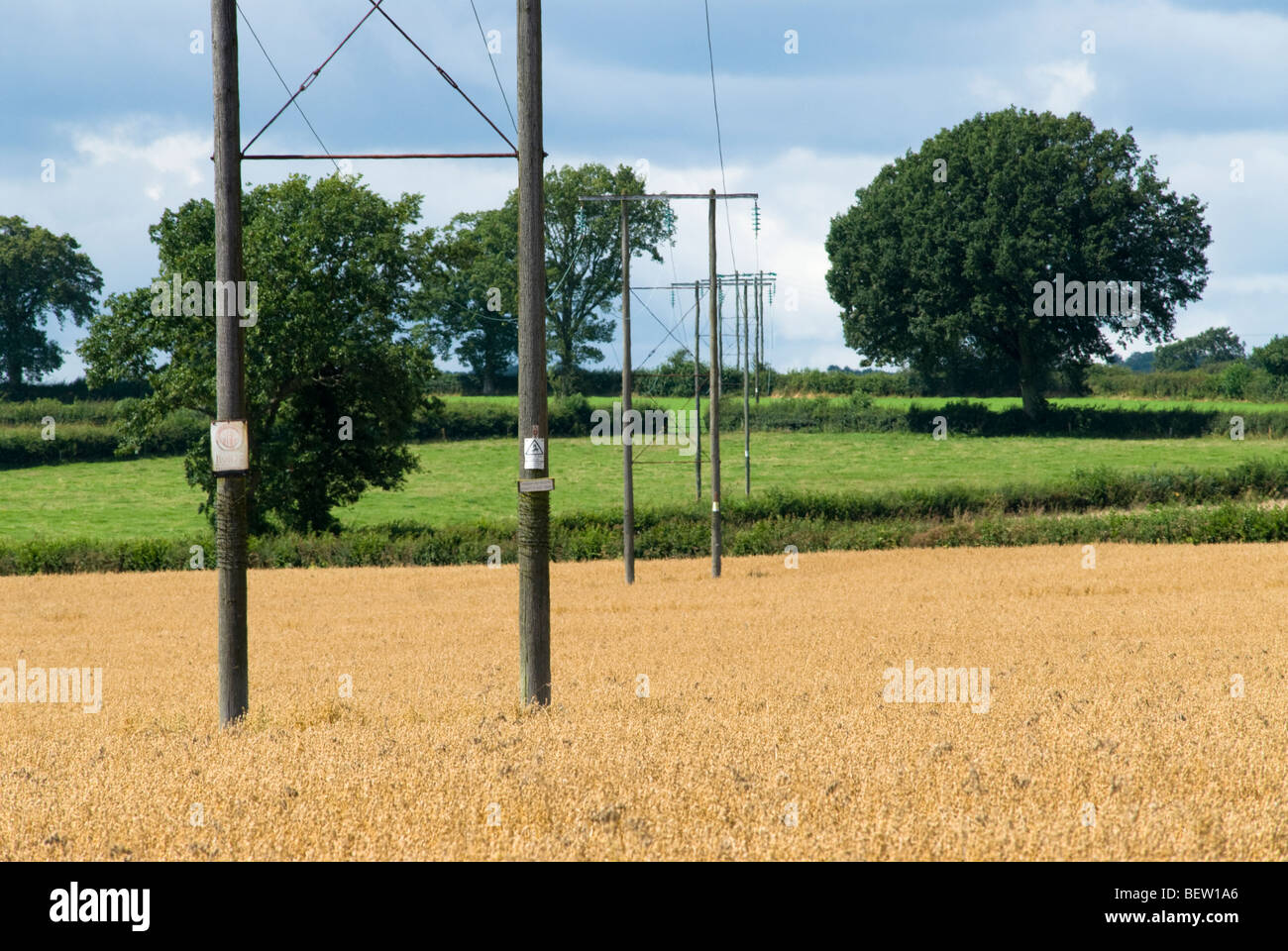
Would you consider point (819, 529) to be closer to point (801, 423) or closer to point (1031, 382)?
point (801, 423)

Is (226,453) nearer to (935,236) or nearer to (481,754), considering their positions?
(481,754)

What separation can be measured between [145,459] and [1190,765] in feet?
205

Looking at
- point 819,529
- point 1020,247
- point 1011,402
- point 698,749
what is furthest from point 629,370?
point 1011,402

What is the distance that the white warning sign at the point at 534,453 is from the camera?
31.4ft

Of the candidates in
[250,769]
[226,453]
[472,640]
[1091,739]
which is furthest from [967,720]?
[472,640]

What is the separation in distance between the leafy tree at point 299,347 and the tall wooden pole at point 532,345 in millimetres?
29642

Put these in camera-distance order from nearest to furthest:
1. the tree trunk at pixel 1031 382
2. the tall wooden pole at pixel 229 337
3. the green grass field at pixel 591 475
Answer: the tall wooden pole at pixel 229 337 → the green grass field at pixel 591 475 → the tree trunk at pixel 1031 382

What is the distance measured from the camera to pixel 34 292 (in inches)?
2943

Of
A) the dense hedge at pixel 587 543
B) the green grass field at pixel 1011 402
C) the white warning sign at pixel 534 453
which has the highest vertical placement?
the green grass field at pixel 1011 402

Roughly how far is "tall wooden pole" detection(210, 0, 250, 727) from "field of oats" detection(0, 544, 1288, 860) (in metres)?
0.60

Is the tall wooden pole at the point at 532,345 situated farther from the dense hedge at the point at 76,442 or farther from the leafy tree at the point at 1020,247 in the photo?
the leafy tree at the point at 1020,247

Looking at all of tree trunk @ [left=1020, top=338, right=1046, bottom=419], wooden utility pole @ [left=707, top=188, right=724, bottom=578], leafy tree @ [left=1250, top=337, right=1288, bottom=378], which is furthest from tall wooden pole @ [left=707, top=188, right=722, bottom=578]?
leafy tree @ [left=1250, top=337, right=1288, bottom=378]

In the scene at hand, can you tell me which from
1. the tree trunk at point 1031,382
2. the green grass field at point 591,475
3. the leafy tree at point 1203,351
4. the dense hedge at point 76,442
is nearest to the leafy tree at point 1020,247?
the tree trunk at point 1031,382

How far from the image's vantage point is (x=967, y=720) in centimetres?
771
